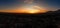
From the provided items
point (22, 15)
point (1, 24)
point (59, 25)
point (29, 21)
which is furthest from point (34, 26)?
point (1, 24)

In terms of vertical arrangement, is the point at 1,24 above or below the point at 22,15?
below

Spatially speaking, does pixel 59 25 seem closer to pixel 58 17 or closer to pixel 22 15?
pixel 58 17

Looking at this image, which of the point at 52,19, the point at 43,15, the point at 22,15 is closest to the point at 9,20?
the point at 22,15

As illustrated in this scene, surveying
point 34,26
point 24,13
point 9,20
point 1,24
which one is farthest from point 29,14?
point 1,24

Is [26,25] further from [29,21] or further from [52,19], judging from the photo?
[52,19]

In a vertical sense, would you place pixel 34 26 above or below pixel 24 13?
below
